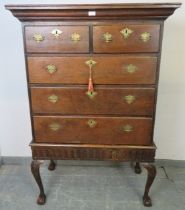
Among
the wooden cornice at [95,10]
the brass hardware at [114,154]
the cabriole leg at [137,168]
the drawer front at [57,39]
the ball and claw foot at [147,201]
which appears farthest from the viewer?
the cabriole leg at [137,168]

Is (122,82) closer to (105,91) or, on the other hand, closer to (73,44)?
(105,91)

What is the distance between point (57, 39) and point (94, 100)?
44cm

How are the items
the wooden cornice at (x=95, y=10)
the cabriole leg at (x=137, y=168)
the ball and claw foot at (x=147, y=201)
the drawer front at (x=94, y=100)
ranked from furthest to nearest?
the cabriole leg at (x=137, y=168)
the ball and claw foot at (x=147, y=201)
the drawer front at (x=94, y=100)
the wooden cornice at (x=95, y=10)

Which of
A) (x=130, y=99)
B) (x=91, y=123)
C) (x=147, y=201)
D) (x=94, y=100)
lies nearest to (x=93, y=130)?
(x=91, y=123)

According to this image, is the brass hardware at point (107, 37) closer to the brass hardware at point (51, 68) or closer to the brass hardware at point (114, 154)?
the brass hardware at point (51, 68)

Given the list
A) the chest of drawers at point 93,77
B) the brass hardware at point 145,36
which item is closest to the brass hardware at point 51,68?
the chest of drawers at point 93,77

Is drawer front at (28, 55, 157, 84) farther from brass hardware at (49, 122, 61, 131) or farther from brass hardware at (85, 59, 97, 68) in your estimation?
brass hardware at (49, 122, 61, 131)

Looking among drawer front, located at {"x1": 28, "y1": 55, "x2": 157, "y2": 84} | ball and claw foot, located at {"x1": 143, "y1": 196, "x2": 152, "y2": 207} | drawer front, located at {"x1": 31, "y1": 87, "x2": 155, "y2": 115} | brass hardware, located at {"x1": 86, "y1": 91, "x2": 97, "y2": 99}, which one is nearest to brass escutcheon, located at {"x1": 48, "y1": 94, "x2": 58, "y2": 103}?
drawer front, located at {"x1": 31, "y1": 87, "x2": 155, "y2": 115}

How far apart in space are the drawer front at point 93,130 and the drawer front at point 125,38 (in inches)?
17.8

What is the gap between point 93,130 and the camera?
5.19ft

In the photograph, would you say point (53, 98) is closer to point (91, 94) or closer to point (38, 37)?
point (91, 94)

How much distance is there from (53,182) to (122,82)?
3.80 ft

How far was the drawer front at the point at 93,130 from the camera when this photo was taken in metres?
1.55

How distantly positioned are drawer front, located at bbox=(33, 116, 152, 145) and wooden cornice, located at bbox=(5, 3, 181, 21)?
24.9 inches
